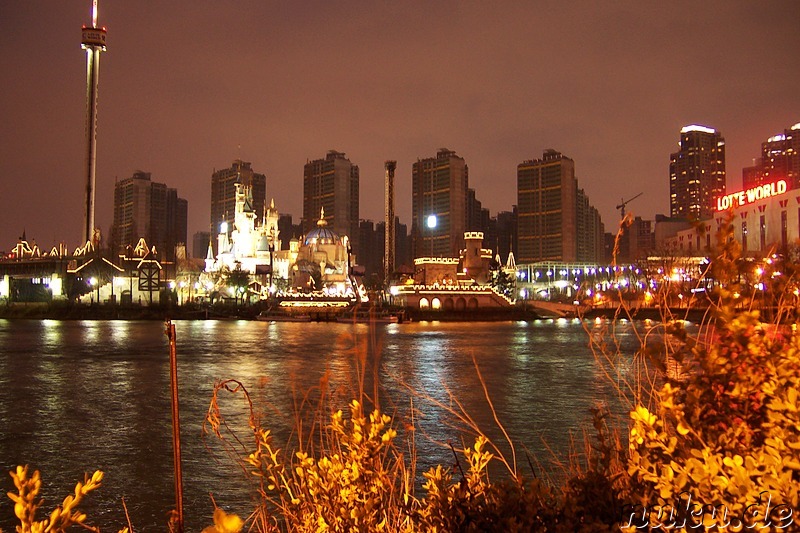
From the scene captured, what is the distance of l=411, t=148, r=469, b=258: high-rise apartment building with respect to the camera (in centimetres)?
16188

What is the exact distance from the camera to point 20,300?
83688mm

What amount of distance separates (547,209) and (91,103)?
99354 millimetres

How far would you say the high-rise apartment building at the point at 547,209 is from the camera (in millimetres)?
153375

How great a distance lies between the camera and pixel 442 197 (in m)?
165

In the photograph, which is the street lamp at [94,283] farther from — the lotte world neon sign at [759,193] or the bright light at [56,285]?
the lotte world neon sign at [759,193]

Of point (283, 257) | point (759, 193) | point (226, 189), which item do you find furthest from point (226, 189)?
point (759, 193)

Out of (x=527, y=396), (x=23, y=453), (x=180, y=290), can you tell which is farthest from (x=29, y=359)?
(x=180, y=290)

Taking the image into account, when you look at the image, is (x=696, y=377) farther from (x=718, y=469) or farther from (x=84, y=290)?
(x=84, y=290)

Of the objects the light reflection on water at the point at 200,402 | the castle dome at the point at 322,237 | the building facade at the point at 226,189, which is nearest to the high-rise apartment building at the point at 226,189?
the building facade at the point at 226,189

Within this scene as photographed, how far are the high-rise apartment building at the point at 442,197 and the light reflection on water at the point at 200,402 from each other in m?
130

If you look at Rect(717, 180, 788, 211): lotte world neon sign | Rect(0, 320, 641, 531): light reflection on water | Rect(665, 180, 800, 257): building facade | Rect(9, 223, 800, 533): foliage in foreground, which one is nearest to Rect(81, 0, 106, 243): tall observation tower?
Rect(0, 320, 641, 531): light reflection on water

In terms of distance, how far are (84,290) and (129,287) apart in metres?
5.04

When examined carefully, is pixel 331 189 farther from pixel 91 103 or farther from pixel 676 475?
pixel 676 475

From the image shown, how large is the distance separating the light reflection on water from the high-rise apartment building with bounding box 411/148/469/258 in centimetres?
→ 12968
